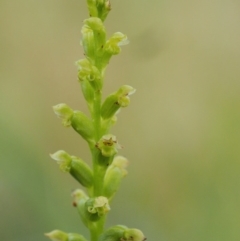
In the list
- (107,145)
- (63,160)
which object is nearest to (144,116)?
(63,160)

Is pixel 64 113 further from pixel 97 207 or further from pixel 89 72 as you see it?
pixel 97 207

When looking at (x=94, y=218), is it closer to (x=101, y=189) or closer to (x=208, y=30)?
(x=101, y=189)

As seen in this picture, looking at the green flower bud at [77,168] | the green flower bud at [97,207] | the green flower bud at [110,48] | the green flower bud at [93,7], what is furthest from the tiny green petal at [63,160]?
the green flower bud at [93,7]

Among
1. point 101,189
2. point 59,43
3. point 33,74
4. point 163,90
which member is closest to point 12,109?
point 33,74

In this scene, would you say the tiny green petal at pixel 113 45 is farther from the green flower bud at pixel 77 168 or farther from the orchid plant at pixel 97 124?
the green flower bud at pixel 77 168

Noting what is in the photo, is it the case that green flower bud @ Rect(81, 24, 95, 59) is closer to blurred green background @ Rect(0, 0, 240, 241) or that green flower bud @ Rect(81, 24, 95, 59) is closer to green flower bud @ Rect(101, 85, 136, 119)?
green flower bud @ Rect(101, 85, 136, 119)

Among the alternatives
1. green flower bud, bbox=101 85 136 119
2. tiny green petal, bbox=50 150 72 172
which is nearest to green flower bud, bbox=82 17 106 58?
green flower bud, bbox=101 85 136 119
